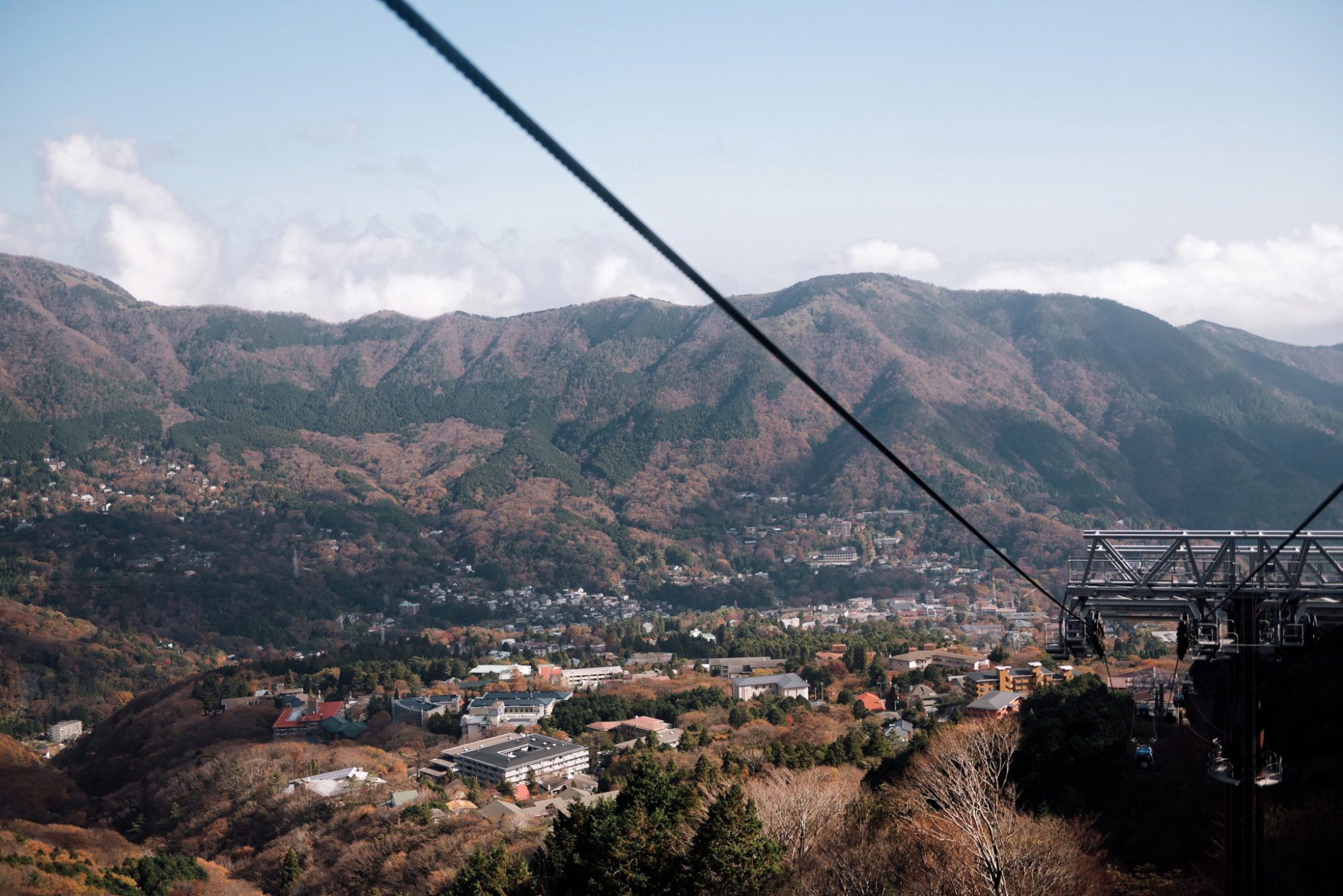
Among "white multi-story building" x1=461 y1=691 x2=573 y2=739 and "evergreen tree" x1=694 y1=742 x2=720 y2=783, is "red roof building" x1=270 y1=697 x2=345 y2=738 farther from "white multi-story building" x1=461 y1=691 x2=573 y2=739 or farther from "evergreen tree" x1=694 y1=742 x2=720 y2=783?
"evergreen tree" x1=694 y1=742 x2=720 y2=783

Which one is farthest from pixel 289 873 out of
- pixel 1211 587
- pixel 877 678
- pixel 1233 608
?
pixel 877 678

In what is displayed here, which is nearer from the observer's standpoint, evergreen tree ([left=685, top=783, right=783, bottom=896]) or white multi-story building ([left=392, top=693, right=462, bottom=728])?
evergreen tree ([left=685, top=783, right=783, bottom=896])

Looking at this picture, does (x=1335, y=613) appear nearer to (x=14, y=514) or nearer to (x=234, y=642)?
(x=234, y=642)

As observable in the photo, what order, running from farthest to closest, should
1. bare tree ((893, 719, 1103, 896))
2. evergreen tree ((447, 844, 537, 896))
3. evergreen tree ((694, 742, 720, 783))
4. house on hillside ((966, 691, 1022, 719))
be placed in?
house on hillside ((966, 691, 1022, 719))
evergreen tree ((694, 742, 720, 783))
evergreen tree ((447, 844, 537, 896))
bare tree ((893, 719, 1103, 896))

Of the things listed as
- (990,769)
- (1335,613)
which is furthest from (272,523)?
(1335,613)

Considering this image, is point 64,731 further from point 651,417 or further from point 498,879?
point 651,417

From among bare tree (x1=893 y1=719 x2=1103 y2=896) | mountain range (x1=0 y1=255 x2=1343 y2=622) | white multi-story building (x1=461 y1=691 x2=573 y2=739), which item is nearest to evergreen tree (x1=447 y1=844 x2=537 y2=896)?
bare tree (x1=893 y1=719 x2=1103 y2=896)
